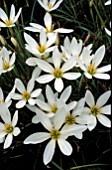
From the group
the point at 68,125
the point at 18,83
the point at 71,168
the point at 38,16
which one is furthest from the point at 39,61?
the point at 38,16

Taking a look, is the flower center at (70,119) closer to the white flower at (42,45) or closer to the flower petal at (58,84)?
the flower petal at (58,84)

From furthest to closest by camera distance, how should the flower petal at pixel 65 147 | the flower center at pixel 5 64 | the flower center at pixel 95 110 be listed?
the flower center at pixel 5 64 → the flower center at pixel 95 110 → the flower petal at pixel 65 147

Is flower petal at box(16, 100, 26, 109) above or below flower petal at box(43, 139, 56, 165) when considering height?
above

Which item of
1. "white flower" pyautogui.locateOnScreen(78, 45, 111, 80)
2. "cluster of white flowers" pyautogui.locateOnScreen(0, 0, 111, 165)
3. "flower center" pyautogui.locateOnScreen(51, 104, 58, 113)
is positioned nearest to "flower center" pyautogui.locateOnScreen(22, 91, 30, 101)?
"cluster of white flowers" pyautogui.locateOnScreen(0, 0, 111, 165)

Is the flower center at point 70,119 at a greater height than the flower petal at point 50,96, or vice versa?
the flower petal at point 50,96

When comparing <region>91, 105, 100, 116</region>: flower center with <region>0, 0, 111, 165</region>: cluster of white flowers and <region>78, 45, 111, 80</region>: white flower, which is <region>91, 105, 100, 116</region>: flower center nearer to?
<region>0, 0, 111, 165</region>: cluster of white flowers

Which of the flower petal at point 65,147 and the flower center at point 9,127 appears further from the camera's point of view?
the flower center at point 9,127

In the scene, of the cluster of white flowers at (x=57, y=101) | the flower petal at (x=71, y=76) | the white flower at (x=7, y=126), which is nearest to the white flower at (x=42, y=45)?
the cluster of white flowers at (x=57, y=101)

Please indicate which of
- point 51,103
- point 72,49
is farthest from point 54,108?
point 72,49
